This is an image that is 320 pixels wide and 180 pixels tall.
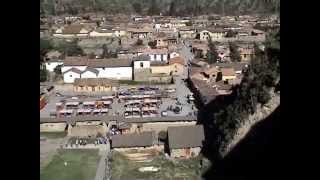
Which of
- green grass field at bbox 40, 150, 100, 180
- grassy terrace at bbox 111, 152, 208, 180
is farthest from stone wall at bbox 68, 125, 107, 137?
grassy terrace at bbox 111, 152, 208, 180

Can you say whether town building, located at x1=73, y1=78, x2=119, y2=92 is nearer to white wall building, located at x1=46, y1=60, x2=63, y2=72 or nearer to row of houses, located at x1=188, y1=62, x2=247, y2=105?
row of houses, located at x1=188, y1=62, x2=247, y2=105

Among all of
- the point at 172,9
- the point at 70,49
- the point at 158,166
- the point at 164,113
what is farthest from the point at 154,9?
the point at 158,166

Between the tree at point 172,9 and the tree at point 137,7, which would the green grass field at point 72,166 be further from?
the tree at point 137,7
